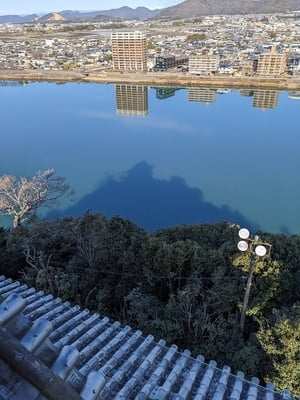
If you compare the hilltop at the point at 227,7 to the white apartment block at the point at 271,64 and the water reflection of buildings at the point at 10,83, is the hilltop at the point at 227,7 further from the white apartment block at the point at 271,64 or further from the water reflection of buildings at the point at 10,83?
the water reflection of buildings at the point at 10,83

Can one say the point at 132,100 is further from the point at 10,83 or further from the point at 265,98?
the point at 10,83

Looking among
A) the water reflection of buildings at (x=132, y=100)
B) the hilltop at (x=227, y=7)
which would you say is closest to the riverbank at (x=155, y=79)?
the water reflection of buildings at (x=132, y=100)

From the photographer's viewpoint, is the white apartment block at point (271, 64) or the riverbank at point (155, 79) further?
the white apartment block at point (271, 64)

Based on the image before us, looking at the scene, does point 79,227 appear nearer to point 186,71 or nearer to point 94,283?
point 94,283

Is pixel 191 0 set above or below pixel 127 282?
above

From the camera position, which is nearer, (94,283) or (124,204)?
(94,283)

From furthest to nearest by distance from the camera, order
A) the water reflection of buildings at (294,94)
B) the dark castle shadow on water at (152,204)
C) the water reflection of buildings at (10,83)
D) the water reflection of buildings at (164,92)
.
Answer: the water reflection of buildings at (10,83) < the water reflection of buildings at (164,92) < the water reflection of buildings at (294,94) < the dark castle shadow on water at (152,204)

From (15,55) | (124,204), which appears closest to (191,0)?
(15,55)
